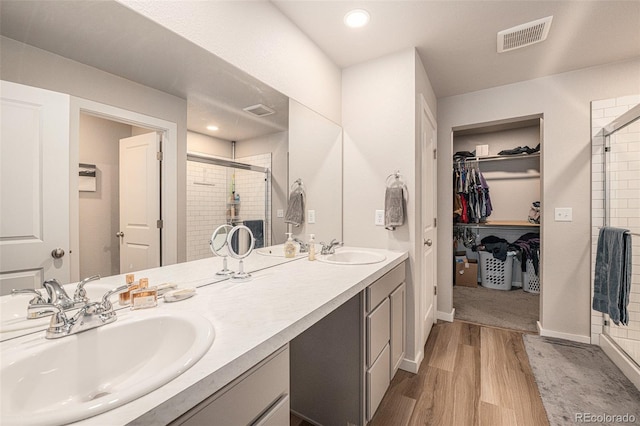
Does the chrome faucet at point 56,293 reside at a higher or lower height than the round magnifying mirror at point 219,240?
lower

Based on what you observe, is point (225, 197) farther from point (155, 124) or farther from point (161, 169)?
point (155, 124)

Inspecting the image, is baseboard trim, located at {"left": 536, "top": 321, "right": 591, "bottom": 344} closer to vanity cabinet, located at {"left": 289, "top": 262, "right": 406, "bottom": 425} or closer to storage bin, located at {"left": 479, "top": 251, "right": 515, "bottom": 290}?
storage bin, located at {"left": 479, "top": 251, "right": 515, "bottom": 290}

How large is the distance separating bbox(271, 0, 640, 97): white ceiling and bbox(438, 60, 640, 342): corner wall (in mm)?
138

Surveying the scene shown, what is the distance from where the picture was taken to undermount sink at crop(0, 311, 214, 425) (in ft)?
1.62

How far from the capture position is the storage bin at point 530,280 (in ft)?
12.2

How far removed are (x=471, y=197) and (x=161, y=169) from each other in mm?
3983

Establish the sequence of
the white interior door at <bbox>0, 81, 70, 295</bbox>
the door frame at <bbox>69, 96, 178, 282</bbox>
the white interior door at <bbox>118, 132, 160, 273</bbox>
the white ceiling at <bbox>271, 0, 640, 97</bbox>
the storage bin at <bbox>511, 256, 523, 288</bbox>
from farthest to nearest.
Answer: the storage bin at <bbox>511, 256, 523, 288</bbox> < the white ceiling at <bbox>271, 0, 640, 97</bbox> < the white interior door at <bbox>118, 132, 160, 273</bbox> < the door frame at <bbox>69, 96, 178, 282</bbox> < the white interior door at <bbox>0, 81, 70, 295</bbox>

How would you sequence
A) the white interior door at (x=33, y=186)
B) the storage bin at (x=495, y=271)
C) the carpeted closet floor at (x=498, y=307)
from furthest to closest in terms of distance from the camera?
the storage bin at (x=495, y=271) < the carpeted closet floor at (x=498, y=307) < the white interior door at (x=33, y=186)

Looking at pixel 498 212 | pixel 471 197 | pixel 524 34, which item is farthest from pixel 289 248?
pixel 498 212

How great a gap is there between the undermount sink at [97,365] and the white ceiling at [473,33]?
5.74 feet

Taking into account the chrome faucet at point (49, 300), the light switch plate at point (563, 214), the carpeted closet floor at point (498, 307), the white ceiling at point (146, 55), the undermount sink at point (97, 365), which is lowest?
the carpeted closet floor at point (498, 307)

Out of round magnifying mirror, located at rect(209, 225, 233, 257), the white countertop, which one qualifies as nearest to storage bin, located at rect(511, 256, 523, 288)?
the white countertop

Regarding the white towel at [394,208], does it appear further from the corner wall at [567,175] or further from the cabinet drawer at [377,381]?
the corner wall at [567,175]

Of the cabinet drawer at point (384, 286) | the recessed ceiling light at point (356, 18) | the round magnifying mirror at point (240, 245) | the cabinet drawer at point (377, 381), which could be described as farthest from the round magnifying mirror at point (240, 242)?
the recessed ceiling light at point (356, 18)
